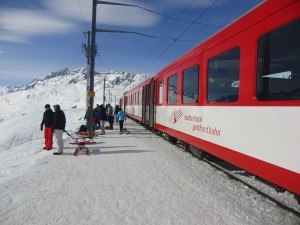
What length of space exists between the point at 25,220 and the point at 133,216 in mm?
1584

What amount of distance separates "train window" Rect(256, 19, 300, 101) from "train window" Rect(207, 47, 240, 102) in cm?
88

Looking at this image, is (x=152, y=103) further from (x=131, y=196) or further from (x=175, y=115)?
(x=131, y=196)

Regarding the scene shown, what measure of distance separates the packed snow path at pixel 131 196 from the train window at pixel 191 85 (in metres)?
→ 1.87

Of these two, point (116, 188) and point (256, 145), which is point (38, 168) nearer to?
point (116, 188)

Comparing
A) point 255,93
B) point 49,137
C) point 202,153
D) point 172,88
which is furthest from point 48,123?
point 255,93

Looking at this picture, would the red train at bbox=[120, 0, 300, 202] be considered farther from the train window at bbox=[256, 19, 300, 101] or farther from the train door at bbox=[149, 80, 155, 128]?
the train door at bbox=[149, 80, 155, 128]

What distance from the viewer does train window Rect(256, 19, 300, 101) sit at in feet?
14.7

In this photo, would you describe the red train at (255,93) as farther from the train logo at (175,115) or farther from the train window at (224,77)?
the train logo at (175,115)

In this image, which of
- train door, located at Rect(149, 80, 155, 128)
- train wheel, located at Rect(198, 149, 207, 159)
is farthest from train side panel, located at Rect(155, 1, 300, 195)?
train door, located at Rect(149, 80, 155, 128)

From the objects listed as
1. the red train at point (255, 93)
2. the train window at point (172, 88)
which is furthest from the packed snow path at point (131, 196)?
the train window at point (172, 88)

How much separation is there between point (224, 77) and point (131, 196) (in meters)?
3.11

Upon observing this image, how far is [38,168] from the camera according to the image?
8.48 meters

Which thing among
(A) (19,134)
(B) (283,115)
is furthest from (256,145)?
(A) (19,134)

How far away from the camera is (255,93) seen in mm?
5449
